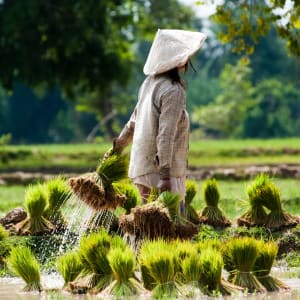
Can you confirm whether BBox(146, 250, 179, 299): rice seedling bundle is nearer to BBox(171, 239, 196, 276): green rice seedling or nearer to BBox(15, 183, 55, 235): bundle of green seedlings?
BBox(171, 239, 196, 276): green rice seedling

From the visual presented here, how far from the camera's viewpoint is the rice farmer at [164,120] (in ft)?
30.4

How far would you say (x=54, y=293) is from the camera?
877cm

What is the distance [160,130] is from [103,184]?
903 millimetres

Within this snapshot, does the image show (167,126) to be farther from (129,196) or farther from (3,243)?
(3,243)

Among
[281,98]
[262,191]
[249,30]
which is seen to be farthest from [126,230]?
[281,98]

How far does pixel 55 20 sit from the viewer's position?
33.3 meters

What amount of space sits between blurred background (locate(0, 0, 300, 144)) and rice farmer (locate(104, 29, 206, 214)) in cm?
760

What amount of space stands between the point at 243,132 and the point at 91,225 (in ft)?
267

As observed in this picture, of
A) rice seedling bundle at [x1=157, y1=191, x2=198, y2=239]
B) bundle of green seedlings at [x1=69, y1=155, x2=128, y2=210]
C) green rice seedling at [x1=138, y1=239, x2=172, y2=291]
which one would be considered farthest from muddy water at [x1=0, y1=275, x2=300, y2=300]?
rice seedling bundle at [x1=157, y1=191, x2=198, y2=239]

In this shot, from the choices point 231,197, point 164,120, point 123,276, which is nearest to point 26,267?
point 123,276

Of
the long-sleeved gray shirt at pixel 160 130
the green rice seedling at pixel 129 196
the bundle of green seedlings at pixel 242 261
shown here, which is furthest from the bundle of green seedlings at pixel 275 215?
the bundle of green seedlings at pixel 242 261

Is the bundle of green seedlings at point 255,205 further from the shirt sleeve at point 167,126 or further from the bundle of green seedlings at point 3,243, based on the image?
the shirt sleeve at point 167,126

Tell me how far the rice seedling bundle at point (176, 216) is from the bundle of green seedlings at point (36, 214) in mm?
2924

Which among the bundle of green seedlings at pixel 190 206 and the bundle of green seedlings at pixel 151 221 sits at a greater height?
the bundle of green seedlings at pixel 151 221
